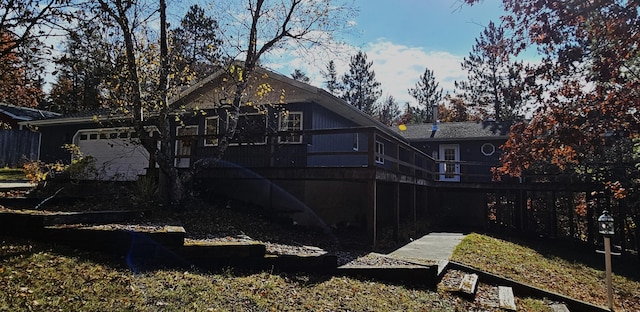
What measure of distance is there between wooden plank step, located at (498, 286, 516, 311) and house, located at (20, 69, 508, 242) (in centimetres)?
273

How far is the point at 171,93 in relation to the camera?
31.4 feet

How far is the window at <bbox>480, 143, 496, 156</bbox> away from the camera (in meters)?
20.8

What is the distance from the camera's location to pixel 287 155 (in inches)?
476

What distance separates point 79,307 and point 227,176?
7064 mm

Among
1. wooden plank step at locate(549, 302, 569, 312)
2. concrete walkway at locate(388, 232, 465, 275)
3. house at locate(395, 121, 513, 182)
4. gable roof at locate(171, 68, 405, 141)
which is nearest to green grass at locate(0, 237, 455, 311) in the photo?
concrete walkway at locate(388, 232, 465, 275)

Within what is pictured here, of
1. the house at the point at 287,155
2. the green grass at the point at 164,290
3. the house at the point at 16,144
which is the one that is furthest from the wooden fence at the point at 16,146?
the green grass at the point at 164,290

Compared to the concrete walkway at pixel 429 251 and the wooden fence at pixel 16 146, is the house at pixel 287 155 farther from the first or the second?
the wooden fence at pixel 16 146

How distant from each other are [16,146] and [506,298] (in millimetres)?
24222

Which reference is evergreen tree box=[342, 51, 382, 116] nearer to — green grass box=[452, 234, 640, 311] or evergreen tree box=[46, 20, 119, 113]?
green grass box=[452, 234, 640, 311]

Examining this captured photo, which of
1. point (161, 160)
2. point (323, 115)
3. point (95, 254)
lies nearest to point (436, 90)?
point (323, 115)

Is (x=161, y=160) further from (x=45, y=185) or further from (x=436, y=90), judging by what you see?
(x=436, y=90)

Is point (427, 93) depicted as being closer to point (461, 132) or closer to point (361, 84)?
point (361, 84)

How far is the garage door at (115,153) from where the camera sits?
14.9 metres

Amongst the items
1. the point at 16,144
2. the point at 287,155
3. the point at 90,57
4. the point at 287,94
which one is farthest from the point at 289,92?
the point at 16,144
